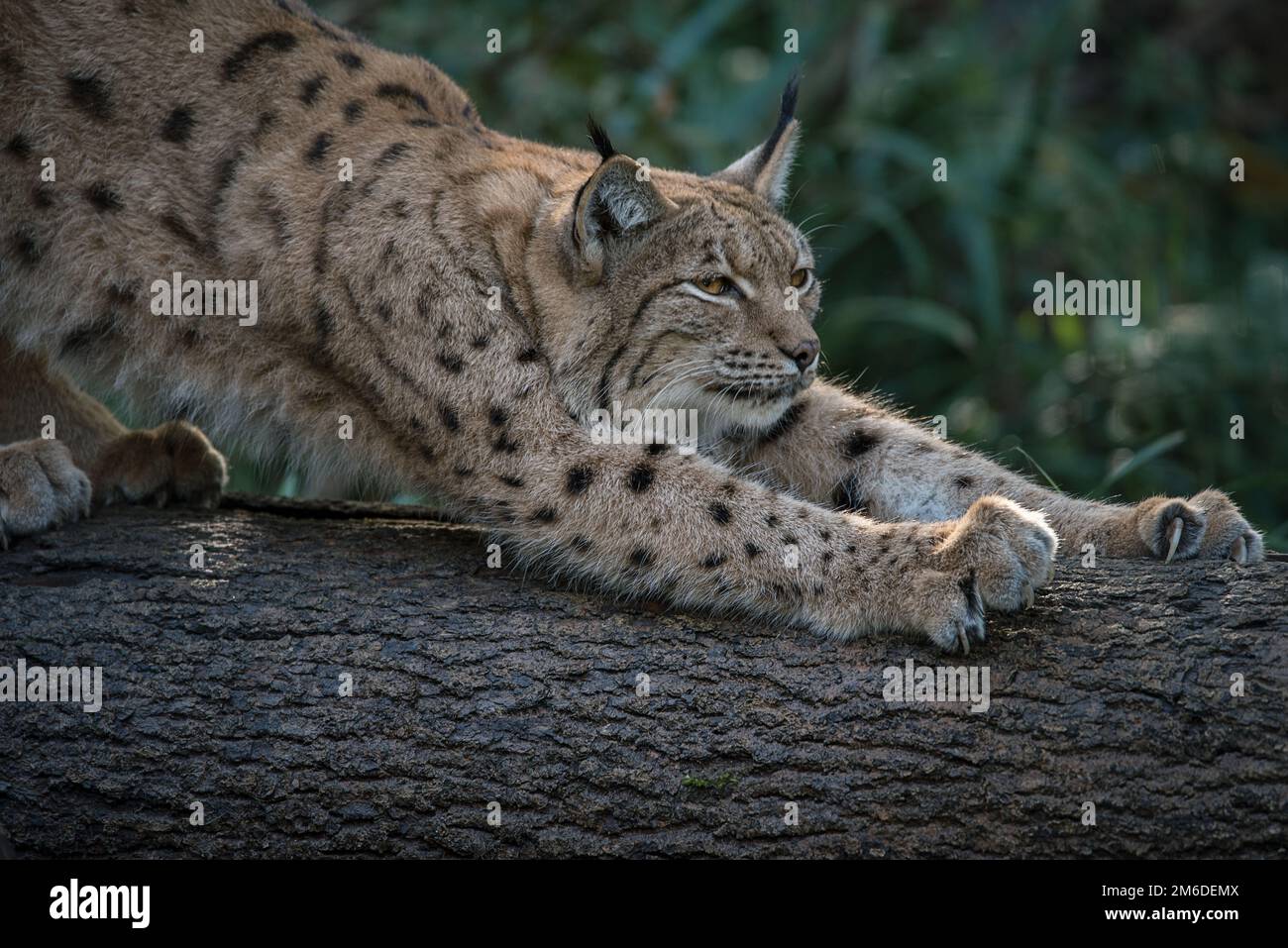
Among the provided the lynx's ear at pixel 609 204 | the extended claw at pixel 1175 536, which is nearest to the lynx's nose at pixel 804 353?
the lynx's ear at pixel 609 204

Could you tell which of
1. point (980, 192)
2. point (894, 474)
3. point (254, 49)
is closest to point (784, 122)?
point (894, 474)

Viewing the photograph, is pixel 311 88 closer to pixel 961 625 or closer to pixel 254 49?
pixel 254 49

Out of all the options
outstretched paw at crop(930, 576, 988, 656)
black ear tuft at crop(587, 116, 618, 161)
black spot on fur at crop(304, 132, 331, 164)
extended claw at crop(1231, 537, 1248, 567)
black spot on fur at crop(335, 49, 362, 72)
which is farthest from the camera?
black spot on fur at crop(335, 49, 362, 72)

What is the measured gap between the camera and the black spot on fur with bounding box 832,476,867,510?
5105 mm

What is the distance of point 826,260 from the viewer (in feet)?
30.4

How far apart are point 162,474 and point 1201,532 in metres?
3.47

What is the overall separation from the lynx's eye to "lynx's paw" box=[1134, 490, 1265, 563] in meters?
1.56

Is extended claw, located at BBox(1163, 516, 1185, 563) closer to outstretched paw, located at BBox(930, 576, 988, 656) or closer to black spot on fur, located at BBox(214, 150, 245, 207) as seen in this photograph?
outstretched paw, located at BBox(930, 576, 988, 656)

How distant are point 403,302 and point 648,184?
0.90m

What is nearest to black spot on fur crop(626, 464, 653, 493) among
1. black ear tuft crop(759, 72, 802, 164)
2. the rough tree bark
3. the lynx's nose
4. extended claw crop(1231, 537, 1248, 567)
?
the rough tree bark

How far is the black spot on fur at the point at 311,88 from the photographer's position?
5.10 m

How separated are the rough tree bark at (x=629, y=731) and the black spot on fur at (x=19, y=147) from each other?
1790 mm

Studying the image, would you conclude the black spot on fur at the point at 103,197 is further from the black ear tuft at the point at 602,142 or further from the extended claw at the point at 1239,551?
the extended claw at the point at 1239,551

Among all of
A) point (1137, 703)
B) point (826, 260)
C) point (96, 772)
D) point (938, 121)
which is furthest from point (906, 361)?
point (96, 772)
